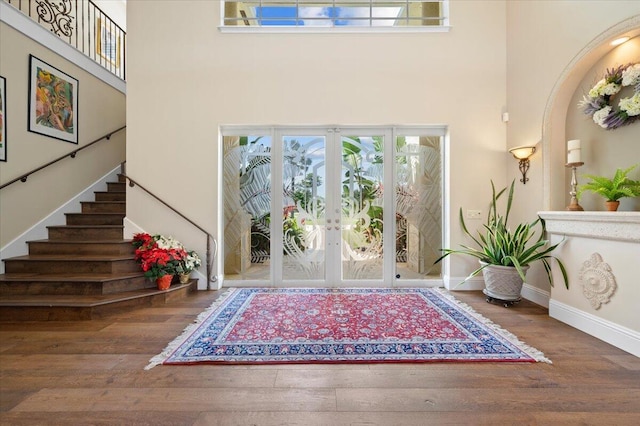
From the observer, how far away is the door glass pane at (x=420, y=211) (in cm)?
404

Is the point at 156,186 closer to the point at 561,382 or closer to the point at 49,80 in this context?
the point at 49,80

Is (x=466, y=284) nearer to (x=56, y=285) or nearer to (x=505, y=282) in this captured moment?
(x=505, y=282)

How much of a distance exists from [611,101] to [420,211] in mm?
2132

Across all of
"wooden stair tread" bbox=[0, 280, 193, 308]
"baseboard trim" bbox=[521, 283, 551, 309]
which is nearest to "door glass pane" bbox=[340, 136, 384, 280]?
"baseboard trim" bbox=[521, 283, 551, 309]

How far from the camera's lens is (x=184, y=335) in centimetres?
→ 246

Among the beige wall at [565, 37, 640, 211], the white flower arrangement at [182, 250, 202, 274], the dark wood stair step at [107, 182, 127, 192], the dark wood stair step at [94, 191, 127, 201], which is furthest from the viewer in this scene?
the dark wood stair step at [107, 182, 127, 192]

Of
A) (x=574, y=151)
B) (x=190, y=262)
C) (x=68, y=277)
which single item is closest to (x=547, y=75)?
(x=574, y=151)

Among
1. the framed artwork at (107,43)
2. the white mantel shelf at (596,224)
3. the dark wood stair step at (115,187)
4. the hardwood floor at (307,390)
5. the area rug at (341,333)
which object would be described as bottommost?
the hardwood floor at (307,390)

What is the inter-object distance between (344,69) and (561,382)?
388 cm

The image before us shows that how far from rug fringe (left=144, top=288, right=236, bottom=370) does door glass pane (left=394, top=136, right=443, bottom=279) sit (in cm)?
239

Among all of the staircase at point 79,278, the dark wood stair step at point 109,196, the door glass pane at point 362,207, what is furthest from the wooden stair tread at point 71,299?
the door glass pane at point 362,207

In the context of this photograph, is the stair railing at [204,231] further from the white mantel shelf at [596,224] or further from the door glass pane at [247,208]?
the white mantel shelf at [596,224]

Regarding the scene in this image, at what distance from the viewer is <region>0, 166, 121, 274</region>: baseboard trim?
3506mm

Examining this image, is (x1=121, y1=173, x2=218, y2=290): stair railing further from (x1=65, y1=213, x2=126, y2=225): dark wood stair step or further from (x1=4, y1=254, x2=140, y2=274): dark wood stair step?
(x1=4, y1=254, x2=140, y2=274): dark wood stair step
